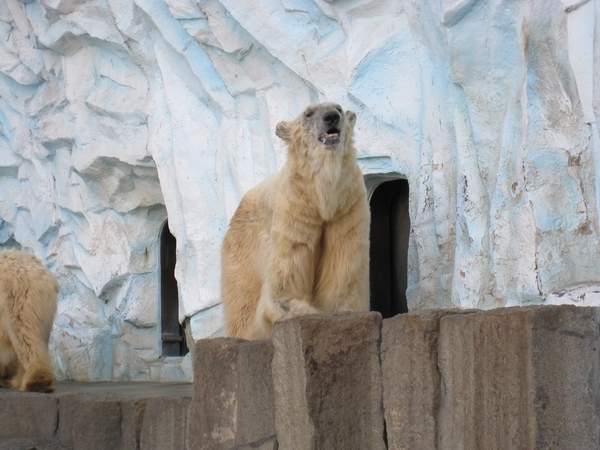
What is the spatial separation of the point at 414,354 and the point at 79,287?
7195 mm

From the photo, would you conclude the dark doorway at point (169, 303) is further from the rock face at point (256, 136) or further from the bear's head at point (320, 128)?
the bear's head at point (320, 128)

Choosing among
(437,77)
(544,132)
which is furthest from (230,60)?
(544,132)

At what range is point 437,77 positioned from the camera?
5.58 metres

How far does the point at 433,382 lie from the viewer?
2.96 m

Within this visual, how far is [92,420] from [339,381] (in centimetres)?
236

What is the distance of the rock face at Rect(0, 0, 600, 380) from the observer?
4480 mm

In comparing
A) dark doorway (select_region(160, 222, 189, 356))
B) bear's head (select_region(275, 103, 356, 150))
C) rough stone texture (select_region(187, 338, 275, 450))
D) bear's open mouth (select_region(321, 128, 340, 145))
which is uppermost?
bear's head (select_region(275, 103, 356, 150))

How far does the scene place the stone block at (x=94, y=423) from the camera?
196 inches

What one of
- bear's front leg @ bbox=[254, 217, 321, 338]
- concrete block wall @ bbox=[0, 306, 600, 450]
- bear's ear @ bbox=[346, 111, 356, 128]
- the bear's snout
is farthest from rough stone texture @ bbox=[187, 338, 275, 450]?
bear's ear @ bbox=[346, 111, 356, 128]

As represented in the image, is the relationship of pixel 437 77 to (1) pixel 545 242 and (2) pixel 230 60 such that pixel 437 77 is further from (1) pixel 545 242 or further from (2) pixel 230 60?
(2) pixel 230 60

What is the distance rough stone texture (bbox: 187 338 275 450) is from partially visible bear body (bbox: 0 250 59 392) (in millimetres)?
2181

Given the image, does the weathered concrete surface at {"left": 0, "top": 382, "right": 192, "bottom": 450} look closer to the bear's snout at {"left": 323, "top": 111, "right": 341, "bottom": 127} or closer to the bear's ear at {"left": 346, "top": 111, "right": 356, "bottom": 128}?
the bear's snout at {"left": 323, "top": 111, "right": 341, "bottom": 127}

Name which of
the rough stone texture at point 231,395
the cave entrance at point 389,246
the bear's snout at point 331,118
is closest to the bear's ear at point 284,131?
the bear's snout at point 331,118

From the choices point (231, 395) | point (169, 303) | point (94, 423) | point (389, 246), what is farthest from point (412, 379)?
point (169, 303)
